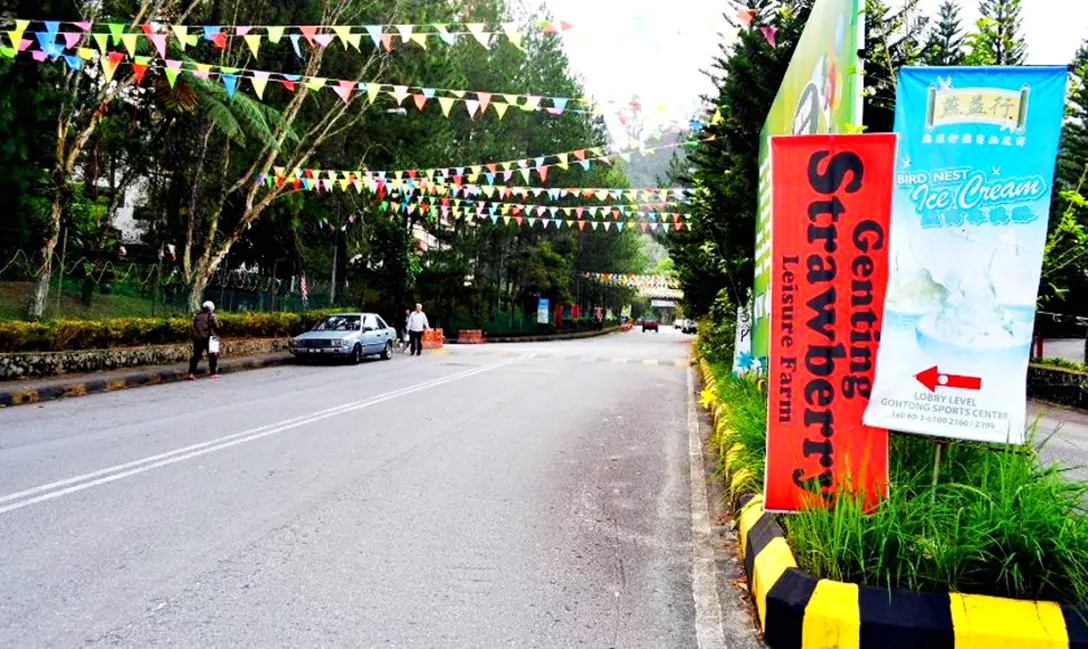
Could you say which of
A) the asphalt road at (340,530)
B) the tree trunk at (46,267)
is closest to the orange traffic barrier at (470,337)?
the tree trunk at (46,267)

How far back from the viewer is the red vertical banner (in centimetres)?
467

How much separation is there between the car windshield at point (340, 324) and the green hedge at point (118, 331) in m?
1.99

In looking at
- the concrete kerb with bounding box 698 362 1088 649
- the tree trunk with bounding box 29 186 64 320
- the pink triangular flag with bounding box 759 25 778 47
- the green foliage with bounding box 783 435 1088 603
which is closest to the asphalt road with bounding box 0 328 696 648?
the concrete kerb with bounding box 698 362 1088 649

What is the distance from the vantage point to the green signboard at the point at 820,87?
5.53 m

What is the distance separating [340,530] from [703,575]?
8.18 feet

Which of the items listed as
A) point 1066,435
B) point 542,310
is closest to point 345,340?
point 1066,435

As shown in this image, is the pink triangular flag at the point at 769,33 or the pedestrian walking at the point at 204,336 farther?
the pedestrian walking at the point at 204,336

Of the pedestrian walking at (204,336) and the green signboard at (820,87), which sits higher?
the green signboard at (820,87)

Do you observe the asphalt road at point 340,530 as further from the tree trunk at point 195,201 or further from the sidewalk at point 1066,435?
the tree trunk at point 195,201

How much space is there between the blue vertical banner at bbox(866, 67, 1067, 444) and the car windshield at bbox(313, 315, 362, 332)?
65.5 feet

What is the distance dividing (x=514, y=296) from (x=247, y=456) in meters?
40.7

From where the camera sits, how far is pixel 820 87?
6.77 m

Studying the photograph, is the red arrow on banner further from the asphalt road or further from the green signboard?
the asphalt road

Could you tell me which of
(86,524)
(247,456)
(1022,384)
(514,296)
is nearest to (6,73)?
(247,456)
